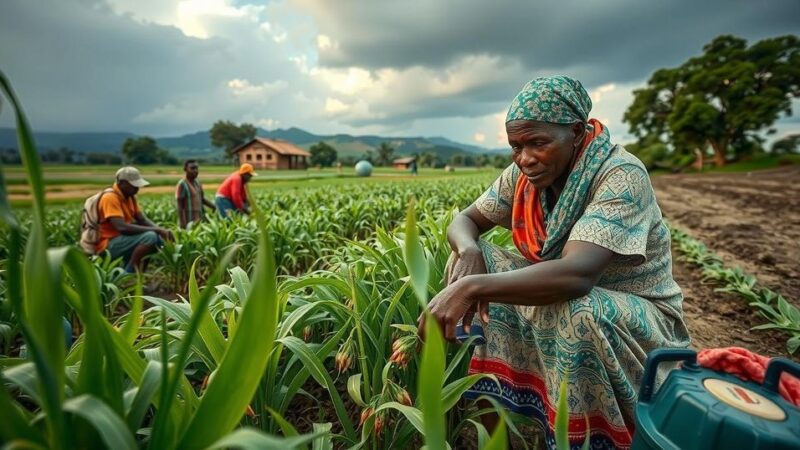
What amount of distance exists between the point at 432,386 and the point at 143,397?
60cm

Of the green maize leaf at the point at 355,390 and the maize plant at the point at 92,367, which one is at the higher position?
the maize plant at the point at 92,367

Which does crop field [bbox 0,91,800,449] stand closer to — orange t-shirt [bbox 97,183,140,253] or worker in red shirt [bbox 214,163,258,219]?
orange t-shirt [bbox 97,183,140,253]

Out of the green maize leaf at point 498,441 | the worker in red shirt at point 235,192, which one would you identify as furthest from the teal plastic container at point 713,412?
the worker in red shirt at point 235,192

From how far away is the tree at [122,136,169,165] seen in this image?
46.9 metres

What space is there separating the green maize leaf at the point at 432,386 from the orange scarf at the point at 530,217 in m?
1.13

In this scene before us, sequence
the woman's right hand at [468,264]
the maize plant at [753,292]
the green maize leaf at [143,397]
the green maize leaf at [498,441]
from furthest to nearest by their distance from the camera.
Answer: the maize plant at [753,292] → the woman's right hand at [468,264] → the green maize leaf at [143,397] → the green maize leaf at [498,441]

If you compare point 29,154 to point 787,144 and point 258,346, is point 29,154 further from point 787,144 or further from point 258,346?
point 787,144

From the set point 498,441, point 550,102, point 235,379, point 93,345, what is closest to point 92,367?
point 93,345

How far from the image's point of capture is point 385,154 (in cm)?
8169

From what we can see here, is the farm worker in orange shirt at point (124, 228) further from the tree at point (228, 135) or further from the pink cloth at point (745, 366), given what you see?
the tree at point (228, 135)

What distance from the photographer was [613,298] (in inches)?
53.5

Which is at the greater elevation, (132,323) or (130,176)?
(130,176)

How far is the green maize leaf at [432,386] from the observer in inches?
24.0

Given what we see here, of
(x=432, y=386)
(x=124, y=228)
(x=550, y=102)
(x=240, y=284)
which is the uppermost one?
(x=550, y=102)
